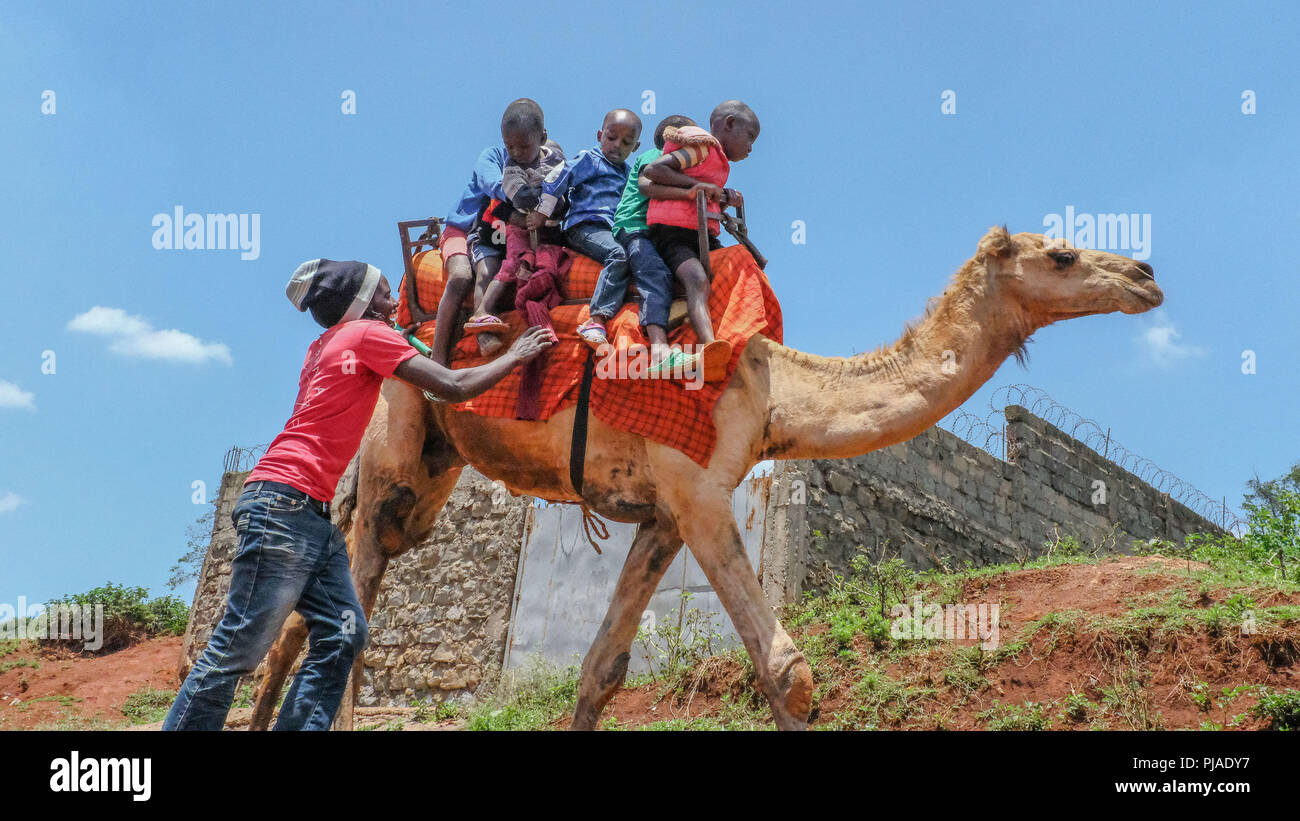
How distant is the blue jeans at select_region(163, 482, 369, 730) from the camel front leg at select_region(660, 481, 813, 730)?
1.95 m

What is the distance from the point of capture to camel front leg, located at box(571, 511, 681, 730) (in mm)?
7039

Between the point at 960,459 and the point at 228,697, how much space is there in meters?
11.8

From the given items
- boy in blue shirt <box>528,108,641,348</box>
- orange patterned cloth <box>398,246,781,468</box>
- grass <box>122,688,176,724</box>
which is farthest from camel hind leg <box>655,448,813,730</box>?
grass <box>122,688,176,724</box>

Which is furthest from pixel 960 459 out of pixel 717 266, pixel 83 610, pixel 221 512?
pixel 83 610

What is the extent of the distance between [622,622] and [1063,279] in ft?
10.4

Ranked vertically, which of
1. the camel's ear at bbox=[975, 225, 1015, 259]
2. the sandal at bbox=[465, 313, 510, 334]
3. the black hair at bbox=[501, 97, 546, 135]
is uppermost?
the black hair at bbox=[501, 97, 546, 135]

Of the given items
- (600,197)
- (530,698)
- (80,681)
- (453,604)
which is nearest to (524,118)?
(600,197)

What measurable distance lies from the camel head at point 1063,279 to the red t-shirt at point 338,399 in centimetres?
358

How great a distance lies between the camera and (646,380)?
6840 mm

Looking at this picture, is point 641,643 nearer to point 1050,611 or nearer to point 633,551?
point 1050,611

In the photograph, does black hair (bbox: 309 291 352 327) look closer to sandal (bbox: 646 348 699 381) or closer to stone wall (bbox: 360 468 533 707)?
sandal (bbox: 646 348 699 381)
